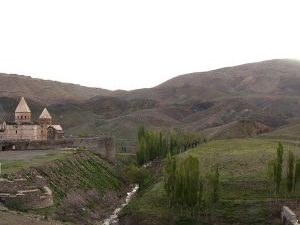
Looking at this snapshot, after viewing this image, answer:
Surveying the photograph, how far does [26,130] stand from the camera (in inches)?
3339

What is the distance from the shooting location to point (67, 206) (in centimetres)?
4950

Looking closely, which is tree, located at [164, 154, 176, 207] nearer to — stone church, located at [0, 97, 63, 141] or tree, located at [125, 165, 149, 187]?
tree, located at [125, 165, 149, 187]

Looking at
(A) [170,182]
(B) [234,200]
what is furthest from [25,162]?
(B) [234,200]

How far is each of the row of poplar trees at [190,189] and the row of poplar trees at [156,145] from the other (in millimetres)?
33653

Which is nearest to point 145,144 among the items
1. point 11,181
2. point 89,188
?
point 89,188

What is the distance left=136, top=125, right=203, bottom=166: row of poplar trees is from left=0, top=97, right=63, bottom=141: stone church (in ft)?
45.4

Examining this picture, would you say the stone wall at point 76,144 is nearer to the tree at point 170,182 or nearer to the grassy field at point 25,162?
the grassy field at point 25,162

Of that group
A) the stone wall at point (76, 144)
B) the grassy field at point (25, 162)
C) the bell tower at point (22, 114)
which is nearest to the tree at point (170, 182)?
the grassy field at point (25, 162)

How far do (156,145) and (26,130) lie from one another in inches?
799

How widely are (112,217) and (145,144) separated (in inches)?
1255

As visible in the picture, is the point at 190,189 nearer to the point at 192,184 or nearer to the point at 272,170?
the point at 192,184

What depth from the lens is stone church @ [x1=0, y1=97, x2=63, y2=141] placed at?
84.5m

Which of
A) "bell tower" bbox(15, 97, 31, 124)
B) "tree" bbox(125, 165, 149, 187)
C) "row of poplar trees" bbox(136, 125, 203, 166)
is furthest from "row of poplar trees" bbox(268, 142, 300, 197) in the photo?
"bell tower" bbox(15, 97, 31, 124)

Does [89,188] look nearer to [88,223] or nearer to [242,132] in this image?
[88,223]
